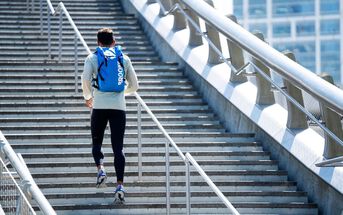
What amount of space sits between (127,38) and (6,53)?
2.04 meters

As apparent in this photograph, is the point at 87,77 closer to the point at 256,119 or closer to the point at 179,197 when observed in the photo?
the point at 179,197

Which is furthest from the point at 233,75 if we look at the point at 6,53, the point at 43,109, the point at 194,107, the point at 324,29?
the point at 324,29

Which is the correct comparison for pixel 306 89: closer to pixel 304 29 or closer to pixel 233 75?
pixel 233 75

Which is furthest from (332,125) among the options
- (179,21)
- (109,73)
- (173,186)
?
(179,21)

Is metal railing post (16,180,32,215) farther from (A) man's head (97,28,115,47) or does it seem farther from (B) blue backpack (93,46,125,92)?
(A) man's head (97,28,115,47)

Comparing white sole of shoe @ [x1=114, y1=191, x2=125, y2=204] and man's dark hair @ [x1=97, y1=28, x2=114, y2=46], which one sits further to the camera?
man's dark hair @ [x1=97, y1=28, x2=114, y2=46]

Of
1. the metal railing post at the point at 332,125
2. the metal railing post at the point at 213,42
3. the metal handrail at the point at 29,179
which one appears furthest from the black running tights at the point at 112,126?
the metal railing post at the point at 213,42

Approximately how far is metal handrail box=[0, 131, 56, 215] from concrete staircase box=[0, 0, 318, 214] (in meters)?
2.33

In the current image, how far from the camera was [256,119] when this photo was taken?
1462 cm

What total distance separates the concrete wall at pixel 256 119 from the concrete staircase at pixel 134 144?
107 millimetres

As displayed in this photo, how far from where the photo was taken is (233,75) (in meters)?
15.8

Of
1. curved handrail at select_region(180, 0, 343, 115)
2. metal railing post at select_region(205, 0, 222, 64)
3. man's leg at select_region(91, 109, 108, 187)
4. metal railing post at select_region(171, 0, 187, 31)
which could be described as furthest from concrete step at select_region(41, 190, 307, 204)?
metal railing post at select_region(171, 0, 187, 31)

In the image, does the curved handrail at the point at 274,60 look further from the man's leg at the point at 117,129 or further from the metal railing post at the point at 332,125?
the man's leg at the point at 117,129

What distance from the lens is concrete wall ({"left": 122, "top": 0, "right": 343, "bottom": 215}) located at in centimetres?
1280
